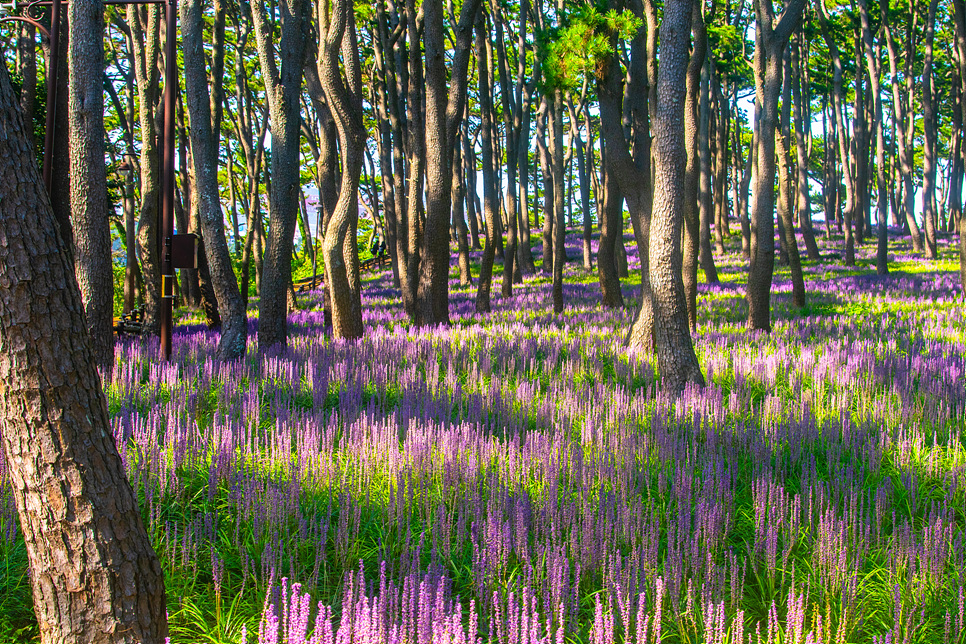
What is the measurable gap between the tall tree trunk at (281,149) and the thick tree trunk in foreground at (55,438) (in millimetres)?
6700

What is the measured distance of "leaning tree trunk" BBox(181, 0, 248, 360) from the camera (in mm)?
8422

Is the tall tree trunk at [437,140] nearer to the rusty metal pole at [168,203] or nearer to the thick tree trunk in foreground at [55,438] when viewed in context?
the rusty metal pole at [168,203]

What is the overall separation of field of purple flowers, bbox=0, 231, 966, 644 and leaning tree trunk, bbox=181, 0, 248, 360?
2.90 ft

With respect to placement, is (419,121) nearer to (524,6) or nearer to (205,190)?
(205,190)

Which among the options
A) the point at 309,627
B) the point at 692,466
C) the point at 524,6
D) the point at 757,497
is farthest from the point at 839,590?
the point at 524,6

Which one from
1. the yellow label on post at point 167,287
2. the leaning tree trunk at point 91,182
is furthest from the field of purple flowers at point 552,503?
the yellow label on post at point 167,287

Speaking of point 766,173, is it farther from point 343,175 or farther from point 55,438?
point 55,438

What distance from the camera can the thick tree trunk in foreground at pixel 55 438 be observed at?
2.18 meters

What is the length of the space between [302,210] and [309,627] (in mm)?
33358

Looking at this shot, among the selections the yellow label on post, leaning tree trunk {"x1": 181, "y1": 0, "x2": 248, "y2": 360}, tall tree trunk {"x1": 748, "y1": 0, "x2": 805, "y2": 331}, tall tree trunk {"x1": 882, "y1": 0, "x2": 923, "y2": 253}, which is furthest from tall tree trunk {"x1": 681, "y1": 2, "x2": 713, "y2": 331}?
tall tree trunk {"x1": 882, "y1": 0, "x2": 923, "y2": 253}

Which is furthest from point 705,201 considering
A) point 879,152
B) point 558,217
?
point 879,152

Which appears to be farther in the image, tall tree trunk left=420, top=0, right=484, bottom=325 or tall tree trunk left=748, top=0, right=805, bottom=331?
tall tree trunk left=420, top=0, right=484, bottom=325

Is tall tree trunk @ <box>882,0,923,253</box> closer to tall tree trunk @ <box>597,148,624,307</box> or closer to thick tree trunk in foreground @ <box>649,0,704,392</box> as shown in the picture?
tall tree trunk @ <box>597,148,624,307</box>

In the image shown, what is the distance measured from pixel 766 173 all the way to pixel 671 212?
4710 mm
